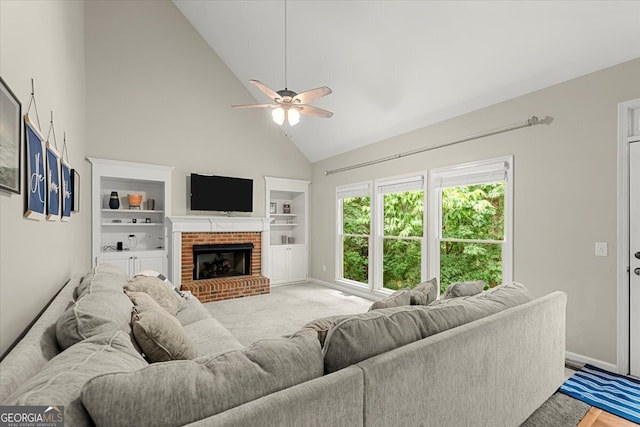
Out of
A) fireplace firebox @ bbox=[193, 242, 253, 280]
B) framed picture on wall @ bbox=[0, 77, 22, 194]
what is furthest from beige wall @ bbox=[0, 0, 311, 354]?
fireplace firebox @ bbox=[193, 242, 253, 280]

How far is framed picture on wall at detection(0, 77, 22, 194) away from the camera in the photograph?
3.89ft

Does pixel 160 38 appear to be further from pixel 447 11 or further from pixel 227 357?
pixel 227 357

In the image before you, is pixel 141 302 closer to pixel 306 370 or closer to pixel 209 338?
pixel 209 338

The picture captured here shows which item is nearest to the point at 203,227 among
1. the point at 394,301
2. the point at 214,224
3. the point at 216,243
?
the point at 214,224

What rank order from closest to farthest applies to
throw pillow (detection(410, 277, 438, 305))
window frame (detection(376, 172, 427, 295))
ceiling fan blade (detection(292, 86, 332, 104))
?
throw pillow (detection(410, 277, 438, 305))
ceiling fan blade (detection(292, 86, 332, 104))
window frame (detection(376, 172, 427, 295))

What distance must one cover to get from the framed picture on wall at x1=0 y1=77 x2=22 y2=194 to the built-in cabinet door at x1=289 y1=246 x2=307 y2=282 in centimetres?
534

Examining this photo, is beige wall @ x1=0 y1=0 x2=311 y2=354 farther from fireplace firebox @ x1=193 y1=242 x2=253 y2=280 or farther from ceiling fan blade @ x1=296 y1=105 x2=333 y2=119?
ceiling fan blade @ x1=296 y1=105 x2=333 y2=119

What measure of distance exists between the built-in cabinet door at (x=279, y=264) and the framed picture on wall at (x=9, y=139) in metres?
5.05

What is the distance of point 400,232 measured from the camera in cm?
509

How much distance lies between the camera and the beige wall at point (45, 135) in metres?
1.29

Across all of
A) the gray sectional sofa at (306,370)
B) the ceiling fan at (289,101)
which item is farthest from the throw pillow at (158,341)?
the ceiling fan at (289,101)

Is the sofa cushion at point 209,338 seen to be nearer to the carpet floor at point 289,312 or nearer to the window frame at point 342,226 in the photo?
the carpet floor at point 289,312

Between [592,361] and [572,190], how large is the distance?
5.16 feet

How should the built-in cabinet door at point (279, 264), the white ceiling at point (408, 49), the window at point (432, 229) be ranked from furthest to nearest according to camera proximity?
1. the built-in cabinet door at point (279, 264)
2. the window at point (432, 229)
3. the white ceiling at point (408, 49)
